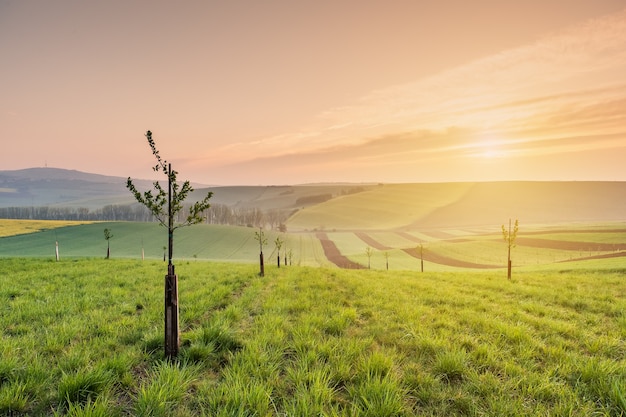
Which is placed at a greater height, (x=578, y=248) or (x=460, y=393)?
(x=460, y=393)

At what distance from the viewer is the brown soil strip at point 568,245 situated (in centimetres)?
6392

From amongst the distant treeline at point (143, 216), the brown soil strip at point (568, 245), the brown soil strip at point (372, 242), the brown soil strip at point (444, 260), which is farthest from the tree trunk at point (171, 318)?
the distant treeline at point (143, 216)

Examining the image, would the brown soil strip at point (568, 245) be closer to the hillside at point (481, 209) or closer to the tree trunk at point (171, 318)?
the hillside at point (481, 209)

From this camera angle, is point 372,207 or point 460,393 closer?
point 460,393

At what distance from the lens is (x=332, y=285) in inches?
543

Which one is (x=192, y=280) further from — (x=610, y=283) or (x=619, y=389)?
(x=610, y=283)

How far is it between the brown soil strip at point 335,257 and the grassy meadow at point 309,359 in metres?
58.2

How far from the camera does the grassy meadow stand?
4.00 metres

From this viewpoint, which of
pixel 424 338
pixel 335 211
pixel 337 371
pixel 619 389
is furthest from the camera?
pixel 335 211

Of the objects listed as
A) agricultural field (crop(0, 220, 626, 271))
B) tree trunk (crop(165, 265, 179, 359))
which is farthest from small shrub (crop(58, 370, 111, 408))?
agricultural field (crop(0, 220, 626, 271))

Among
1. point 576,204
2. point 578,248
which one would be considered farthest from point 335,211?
point 576,204

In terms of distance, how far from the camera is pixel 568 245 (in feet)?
228

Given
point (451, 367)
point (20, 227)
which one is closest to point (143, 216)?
point (20, 227)

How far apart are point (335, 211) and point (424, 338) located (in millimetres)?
171167
